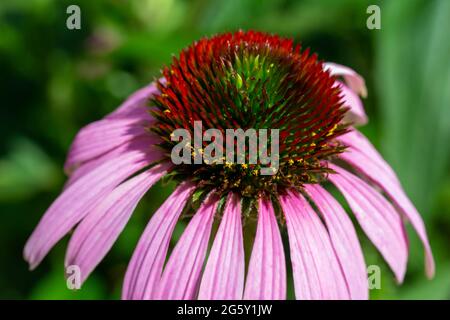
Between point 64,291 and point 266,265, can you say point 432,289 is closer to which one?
point 266,265

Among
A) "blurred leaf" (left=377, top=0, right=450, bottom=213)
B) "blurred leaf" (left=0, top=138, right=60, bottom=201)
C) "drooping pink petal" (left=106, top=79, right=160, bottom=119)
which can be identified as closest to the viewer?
"drooping pink petal" (left=106, top=79, right=160, bottom=119)

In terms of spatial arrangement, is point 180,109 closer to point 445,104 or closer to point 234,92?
point 234,92

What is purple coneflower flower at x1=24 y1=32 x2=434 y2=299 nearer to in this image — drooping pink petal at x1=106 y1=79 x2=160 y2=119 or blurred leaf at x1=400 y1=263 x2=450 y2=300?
drooping pink petal at x1=106 y1=79 x2=160 y2=119

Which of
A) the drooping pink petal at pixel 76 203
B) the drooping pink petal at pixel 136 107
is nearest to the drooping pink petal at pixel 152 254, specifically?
the drooping pink petal at pixel 76 203

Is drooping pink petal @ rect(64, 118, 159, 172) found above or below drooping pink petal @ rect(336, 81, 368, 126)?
below

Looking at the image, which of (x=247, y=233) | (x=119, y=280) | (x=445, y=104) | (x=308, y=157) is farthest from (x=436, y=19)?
(x=119, y=280)

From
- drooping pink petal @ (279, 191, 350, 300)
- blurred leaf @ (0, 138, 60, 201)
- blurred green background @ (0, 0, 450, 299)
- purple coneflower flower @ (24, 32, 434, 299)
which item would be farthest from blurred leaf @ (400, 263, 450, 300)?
blurred leaf @ (0, 138, 60, 201)

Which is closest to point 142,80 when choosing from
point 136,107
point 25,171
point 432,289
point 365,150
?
point 25,171

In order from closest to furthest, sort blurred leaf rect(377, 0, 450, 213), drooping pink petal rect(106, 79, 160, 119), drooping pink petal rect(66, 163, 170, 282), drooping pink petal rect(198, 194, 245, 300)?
drooping pink petal rect(198, 194, 245, 300), drooping pink petal rect(66, 163, 170, 282), drooping pink petal rect(106, 79, 160, 119), blurred leaf rect(377, 0, 450, 213)
